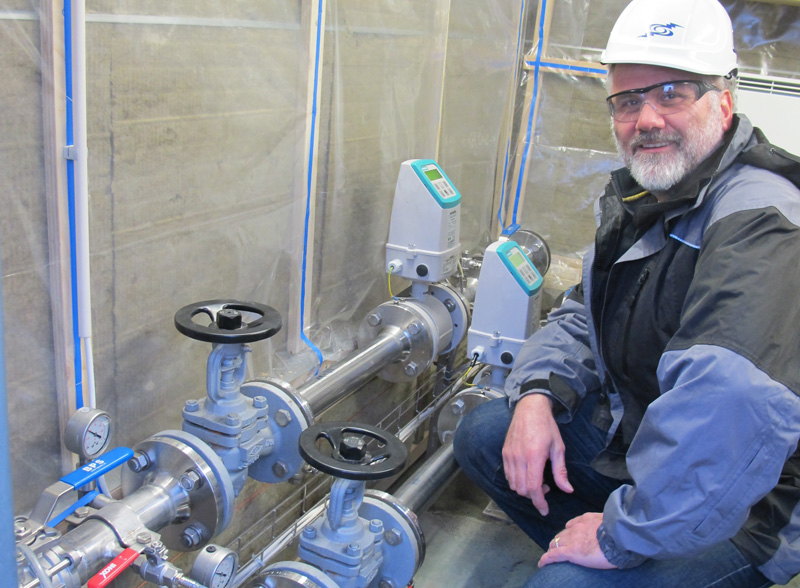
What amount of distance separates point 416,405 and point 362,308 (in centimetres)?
44

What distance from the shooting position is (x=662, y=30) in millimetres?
1344

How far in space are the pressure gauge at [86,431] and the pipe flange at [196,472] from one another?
0.09 meters

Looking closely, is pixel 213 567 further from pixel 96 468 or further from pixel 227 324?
pixel 227 324

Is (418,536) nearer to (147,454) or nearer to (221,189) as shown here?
(147,454)

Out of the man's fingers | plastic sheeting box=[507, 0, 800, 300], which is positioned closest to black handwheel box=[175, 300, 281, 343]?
the man's fingers

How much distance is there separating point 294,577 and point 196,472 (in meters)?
0.22

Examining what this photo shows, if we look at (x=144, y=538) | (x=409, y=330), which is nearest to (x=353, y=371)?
(x=409, y=330)

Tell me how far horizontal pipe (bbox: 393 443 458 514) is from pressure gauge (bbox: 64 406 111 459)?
583 mm

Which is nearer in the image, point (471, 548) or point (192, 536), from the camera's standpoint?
point (192, 536)

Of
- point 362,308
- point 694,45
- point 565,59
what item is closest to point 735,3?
point 565,59

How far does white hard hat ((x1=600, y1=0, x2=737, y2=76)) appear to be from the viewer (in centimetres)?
133

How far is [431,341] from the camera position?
2006 mm

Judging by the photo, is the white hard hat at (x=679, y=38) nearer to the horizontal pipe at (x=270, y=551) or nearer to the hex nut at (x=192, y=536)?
the horizontal pipe at (x=270, y=551)

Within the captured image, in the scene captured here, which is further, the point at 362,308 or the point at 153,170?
the point at 362,308
